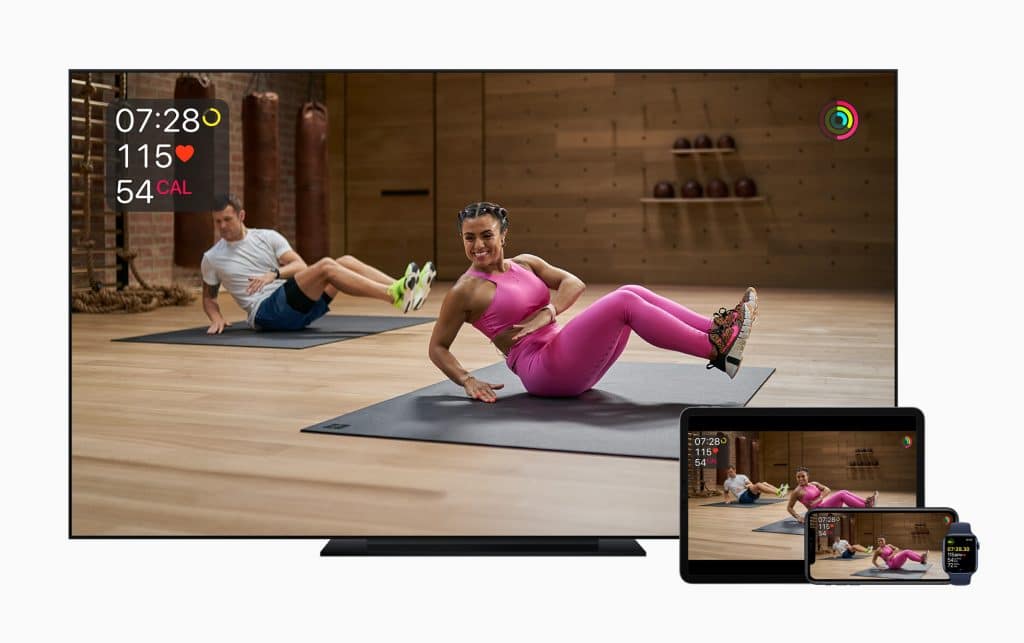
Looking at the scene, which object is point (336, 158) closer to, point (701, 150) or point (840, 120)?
point (701, 150)

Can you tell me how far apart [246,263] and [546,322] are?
242 cm

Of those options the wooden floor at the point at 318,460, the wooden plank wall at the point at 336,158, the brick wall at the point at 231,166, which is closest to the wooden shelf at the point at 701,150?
the wooden plank wall at the point at 336,158

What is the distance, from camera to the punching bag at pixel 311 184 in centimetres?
620

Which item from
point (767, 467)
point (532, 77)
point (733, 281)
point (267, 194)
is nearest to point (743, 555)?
point (767, 467)

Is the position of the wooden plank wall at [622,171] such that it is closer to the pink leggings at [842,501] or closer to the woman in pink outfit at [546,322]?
the woman in pink outfit at [546,322]

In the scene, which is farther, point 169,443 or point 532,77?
point 532,77

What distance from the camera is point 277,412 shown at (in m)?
2.95

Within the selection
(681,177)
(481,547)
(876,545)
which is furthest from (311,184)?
(876,545)

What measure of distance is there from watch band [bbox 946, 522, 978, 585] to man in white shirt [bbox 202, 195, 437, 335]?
10.7 ft

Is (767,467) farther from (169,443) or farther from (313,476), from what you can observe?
(169,443)

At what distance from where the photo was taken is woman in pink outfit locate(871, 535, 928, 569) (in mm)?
1676

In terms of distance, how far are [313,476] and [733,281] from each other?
7024 millimetres

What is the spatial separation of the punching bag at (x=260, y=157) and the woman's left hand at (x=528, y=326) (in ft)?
9.47

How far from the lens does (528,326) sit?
3000 millimetres
